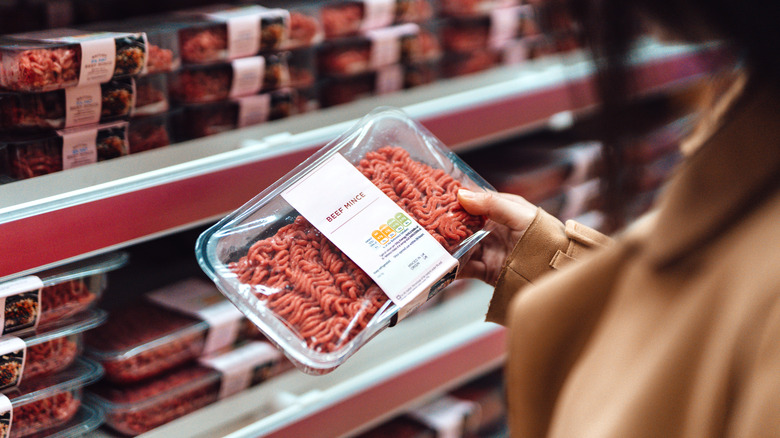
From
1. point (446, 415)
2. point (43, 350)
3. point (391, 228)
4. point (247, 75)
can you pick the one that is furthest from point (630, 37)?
point (446, 415)

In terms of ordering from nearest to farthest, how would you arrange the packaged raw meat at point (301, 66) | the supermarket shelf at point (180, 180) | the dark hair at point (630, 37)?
the dark hair at point (630, 37)
the supermarket shelf at point (180, 180)
the packaged raw meat at point (301, 66)

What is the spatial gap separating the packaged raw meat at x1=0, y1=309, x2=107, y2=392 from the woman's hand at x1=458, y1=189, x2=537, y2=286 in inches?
27.2

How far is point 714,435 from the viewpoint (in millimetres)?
593

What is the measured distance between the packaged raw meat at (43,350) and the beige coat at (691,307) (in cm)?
84

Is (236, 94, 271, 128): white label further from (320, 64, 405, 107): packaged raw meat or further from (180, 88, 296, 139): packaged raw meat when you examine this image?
(320, 64, 405, 107): packaged raw meat

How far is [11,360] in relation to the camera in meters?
1.11

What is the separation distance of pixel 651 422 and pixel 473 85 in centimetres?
134

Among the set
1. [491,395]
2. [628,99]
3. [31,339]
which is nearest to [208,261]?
[31,339]

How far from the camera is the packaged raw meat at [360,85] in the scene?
1644 mm

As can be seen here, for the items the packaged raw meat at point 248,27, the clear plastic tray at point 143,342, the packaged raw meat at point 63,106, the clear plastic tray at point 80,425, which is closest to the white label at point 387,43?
the packaged raw meat at point 248,27

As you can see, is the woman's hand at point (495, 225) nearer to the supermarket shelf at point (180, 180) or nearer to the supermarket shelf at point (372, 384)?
the supermarket shelf at point (180, 180)

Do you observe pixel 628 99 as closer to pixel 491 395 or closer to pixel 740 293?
pixel 740 293

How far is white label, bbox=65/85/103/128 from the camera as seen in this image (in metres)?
1.16

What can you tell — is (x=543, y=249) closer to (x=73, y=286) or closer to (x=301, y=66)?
(x=301, y=66)
